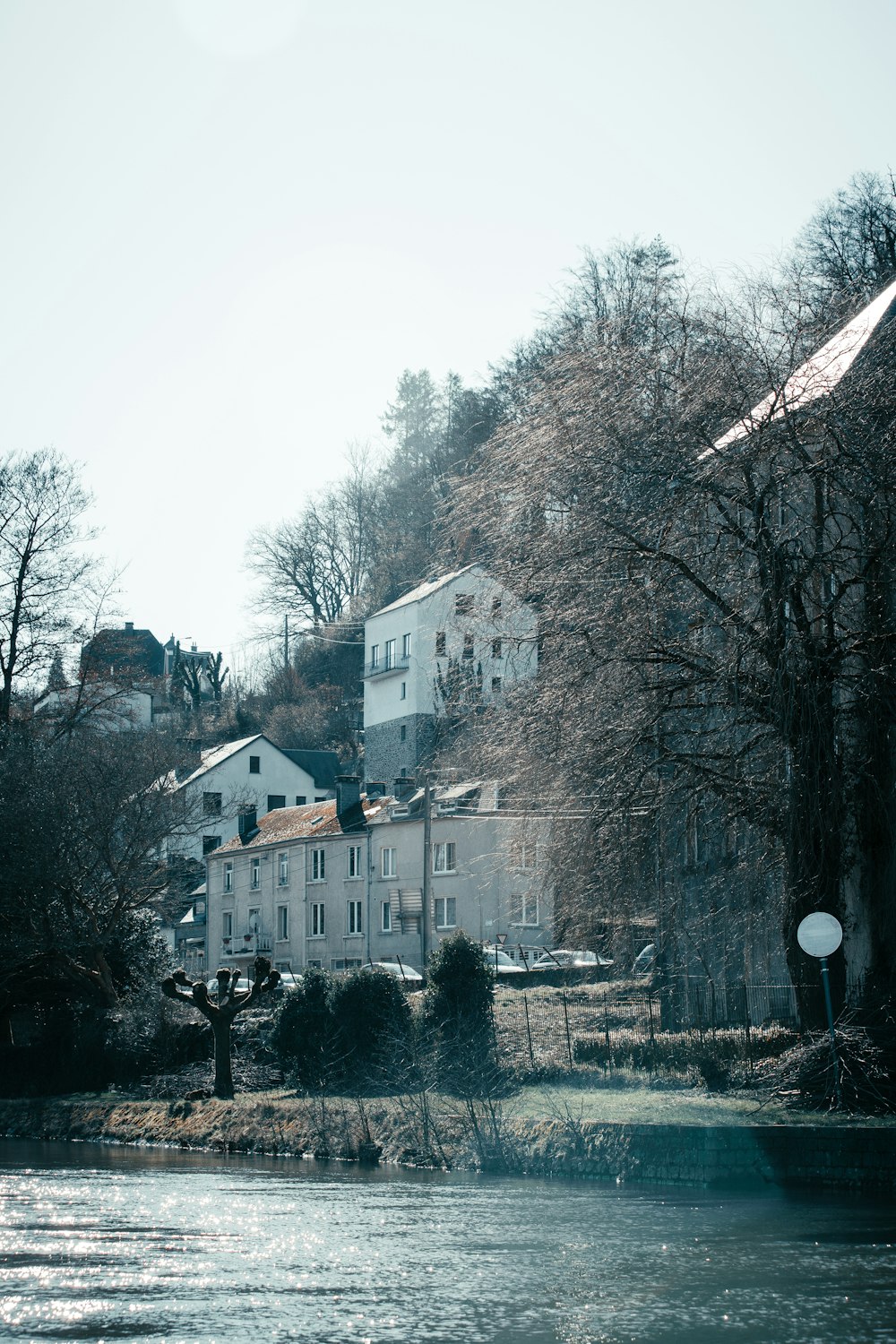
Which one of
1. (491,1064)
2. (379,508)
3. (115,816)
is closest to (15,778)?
(115,816)

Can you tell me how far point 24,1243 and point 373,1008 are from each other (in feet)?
47.7

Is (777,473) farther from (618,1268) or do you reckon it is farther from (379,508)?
(379,508)

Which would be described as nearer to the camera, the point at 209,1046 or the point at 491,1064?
the point at 491,1064

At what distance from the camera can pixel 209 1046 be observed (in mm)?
37375

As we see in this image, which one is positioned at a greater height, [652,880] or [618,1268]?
[652,880]

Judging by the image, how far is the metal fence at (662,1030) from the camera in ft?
77.2

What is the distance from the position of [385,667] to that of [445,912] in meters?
20.0

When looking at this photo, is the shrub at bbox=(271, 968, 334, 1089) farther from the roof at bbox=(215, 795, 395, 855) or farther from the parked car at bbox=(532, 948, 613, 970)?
the roof at bbox=(215, 795, 395, 855)

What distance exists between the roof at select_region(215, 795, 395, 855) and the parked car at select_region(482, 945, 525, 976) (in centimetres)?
1004

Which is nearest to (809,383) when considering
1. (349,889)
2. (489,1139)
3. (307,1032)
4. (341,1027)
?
(489,1139)

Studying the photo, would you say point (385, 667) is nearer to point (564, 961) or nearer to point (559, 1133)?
point (564, 961)

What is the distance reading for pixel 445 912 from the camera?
5353cm

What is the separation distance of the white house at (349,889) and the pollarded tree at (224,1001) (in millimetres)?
12704

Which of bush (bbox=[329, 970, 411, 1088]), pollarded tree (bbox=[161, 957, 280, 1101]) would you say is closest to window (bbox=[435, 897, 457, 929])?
pollarded tree (bbox=[161, 957, 280, 1101])
